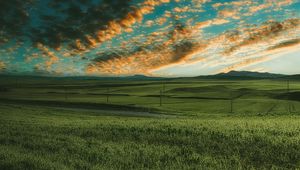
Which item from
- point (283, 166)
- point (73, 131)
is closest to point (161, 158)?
point (283, 166)

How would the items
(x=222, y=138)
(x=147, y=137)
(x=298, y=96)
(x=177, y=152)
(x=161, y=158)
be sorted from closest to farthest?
(x=161, y=158) < (x=177, y=152) < (x=222, y=138) < (x=147, y=137) < (x=298, y=96)

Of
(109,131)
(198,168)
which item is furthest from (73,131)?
(198,168)

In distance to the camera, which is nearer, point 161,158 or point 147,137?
point 161,158

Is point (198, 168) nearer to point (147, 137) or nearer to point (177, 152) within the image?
point (177, 152)

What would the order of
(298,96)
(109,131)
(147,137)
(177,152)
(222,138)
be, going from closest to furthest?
1. (177,152)
2. (222,138)
3. (147,137)
4. (109,131)
5. (298,96)

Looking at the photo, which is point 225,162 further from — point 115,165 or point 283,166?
point 115,165

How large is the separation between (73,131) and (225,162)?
36.9 feet

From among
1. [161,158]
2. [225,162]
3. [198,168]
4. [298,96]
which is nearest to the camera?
[198,168]

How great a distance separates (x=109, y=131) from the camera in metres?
17.6

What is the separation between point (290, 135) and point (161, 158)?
7441 mm

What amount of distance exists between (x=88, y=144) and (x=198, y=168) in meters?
6.47

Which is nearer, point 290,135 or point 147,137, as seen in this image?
point 290,135

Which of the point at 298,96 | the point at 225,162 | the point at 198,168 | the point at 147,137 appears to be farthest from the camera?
the point at 298,96

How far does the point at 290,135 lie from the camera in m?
14.4
